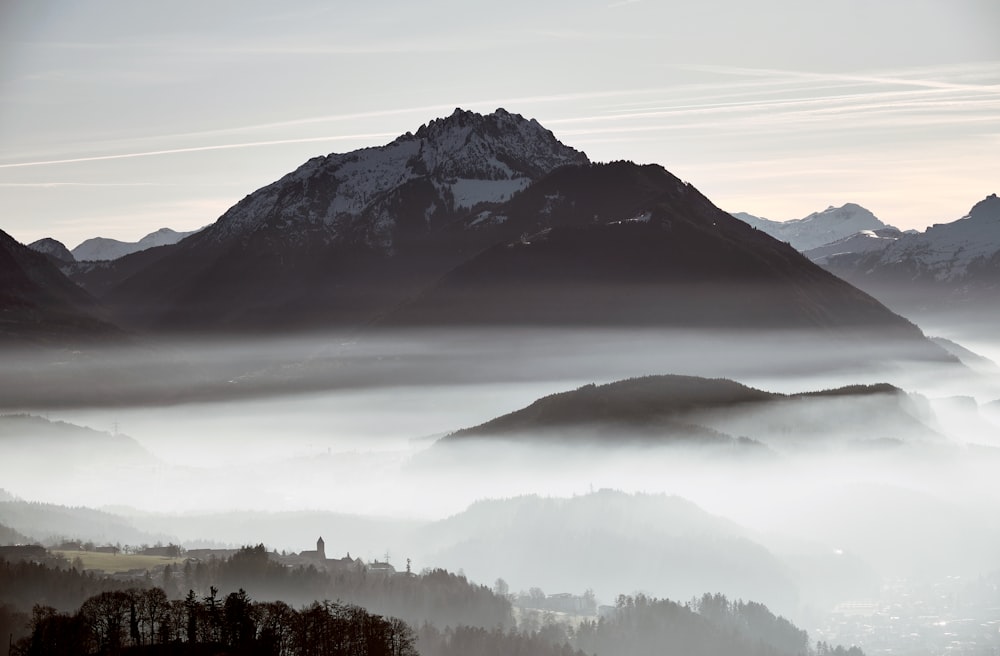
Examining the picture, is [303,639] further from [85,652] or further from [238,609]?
[85,652]

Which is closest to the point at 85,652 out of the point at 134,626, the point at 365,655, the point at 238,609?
the point at 134,626

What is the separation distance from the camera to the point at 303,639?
19825cm

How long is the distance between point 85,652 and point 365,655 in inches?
1292

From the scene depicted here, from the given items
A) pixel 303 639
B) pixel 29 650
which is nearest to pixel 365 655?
pixel 303 639

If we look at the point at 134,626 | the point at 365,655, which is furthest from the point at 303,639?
the point at 134,626

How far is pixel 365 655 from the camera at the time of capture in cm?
19888

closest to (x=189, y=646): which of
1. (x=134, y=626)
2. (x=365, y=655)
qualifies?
(x=134, y=626)

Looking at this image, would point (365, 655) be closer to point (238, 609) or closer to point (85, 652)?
point (238, 609)

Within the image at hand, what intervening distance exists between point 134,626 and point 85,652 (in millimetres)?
6293

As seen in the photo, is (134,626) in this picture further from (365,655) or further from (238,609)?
(365,655)

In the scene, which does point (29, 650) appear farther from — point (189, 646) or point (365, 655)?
point (365, 655)

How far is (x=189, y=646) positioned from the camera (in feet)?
627

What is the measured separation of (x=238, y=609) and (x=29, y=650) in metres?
24.5

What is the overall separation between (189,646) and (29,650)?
18881 mm
